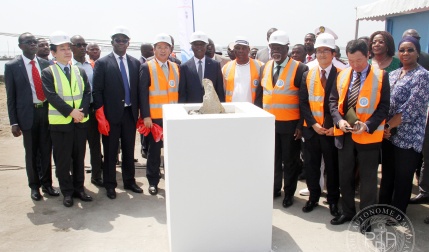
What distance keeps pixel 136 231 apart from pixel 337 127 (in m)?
2.27

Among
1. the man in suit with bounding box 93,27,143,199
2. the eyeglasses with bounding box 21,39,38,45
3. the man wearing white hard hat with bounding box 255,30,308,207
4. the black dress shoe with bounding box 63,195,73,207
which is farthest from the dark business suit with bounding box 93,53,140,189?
the man wearing white hard hat with bounding box 255,30,308,207

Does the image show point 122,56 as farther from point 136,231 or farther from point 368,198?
point 368,198

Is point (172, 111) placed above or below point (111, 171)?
above

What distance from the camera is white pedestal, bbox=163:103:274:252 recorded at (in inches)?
112

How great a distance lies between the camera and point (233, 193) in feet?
9.83

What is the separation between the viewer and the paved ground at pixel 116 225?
3.38m

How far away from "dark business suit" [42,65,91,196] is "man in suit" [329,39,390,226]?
2854 millimetres

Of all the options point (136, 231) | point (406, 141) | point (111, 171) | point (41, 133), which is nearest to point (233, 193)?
point (136, 231)

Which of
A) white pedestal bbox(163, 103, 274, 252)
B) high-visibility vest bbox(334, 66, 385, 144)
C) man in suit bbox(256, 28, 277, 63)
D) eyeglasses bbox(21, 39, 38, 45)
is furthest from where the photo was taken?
man in suit bbox(256, 28, 277, 63)

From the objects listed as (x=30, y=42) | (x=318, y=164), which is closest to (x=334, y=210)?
(x=318, y=164)

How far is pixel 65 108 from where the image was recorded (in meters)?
4.05

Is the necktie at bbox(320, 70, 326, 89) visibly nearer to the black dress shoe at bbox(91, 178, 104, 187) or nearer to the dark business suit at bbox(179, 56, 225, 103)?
the dark business suit at bbox(179, 56, 225, 103)

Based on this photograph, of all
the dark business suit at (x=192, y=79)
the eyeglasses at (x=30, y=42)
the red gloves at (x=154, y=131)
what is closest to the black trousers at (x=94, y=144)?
the red gloves at (x=154, y=131)

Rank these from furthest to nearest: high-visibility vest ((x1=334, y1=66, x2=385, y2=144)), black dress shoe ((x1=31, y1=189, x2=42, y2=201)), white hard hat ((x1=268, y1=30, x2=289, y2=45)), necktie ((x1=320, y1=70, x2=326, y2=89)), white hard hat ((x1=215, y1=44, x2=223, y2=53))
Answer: white hard hat ((x1=215, y1=44, x2=223, y2=53)) < black dress shoe ((x1=31, y1=189, x2=42, y2=201)) < white hard hat ((x1=268, y1=30, x2=289, y2=45)) < necktie ((x1=320, y1=70, x2=326, y2=89)) < high-visibility vest ((x1=334, y1=66, x2=385, y2=144))
